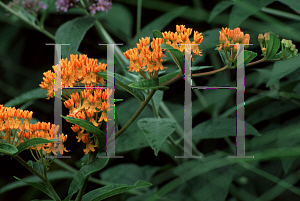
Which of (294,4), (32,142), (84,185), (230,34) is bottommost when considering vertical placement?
(84,185)

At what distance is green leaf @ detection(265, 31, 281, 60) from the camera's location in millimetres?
634

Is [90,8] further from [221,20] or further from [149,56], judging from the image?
[149,56]

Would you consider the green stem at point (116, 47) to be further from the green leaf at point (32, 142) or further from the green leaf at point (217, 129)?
the green leaf at point (32, 142)

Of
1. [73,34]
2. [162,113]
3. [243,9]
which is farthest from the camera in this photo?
[162,113]

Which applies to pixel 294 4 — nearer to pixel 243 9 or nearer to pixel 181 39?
pixel 243 9

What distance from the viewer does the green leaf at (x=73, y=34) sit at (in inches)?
41.9

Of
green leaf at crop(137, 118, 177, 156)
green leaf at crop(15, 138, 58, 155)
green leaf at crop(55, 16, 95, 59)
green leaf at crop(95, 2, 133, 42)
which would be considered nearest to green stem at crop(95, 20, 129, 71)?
green leaf at crop(55, 16, 95, 59)

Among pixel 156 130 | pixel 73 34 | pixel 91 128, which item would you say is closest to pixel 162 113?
pixel 73 34

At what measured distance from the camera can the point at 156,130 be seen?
692mm

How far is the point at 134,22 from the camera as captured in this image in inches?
78.7

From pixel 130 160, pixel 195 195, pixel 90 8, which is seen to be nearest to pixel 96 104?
pixel 195 195

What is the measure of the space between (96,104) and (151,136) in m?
0.14

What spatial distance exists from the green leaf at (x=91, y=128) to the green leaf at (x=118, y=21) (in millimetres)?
1086

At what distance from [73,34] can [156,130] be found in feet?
1.95
